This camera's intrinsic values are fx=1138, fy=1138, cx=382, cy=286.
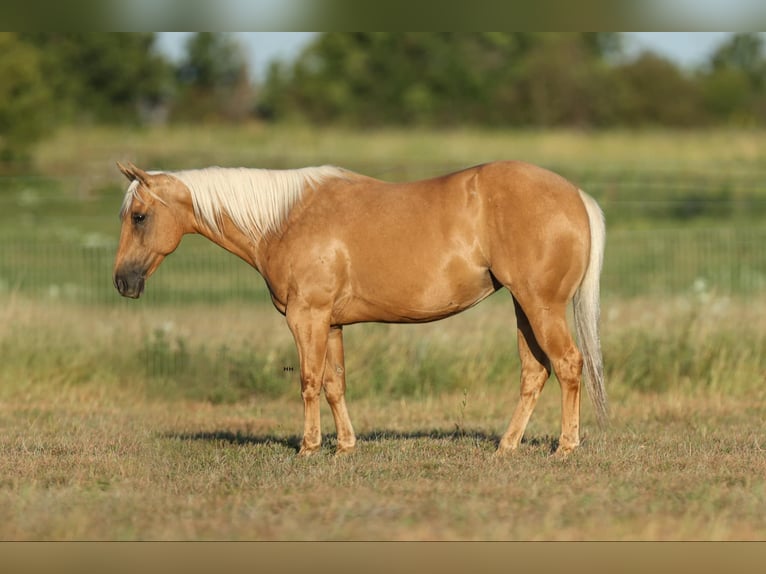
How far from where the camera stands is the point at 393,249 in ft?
25.8

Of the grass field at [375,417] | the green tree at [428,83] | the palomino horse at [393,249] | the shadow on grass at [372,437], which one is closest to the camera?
the grass field at [375,417]

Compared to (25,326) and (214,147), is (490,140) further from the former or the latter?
(25,326)

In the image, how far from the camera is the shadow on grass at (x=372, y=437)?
862cm

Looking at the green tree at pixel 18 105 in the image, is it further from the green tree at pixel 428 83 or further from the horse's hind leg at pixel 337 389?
the horse's hind leg at pixel 337 389

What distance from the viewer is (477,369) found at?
11.3m

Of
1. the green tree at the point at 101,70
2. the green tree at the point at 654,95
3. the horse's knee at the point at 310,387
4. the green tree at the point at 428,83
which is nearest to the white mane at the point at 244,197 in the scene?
the horse's knee at the point at 310,387

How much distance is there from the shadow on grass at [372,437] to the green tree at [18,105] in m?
21.4

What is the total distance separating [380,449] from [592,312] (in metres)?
1.80

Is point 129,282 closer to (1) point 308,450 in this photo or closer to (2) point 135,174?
(2) point 135,174

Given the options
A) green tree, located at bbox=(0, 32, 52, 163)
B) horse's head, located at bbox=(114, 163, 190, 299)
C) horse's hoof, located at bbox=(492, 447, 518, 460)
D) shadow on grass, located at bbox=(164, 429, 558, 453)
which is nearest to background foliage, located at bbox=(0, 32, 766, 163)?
green tree, located at bbox=(0, 32, 52, 163)

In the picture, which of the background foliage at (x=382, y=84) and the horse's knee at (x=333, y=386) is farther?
the background foliage at (x=382, y=84)

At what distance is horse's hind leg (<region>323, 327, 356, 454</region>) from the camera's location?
8.15 m

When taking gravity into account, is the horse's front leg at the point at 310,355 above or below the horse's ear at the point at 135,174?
below

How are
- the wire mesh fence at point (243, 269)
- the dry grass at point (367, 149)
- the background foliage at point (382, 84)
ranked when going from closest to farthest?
1. the wire mesh fence at point (243, 269)
2. the dry grass at point (367, 149)
3. the background foliage at point (382, 84)
